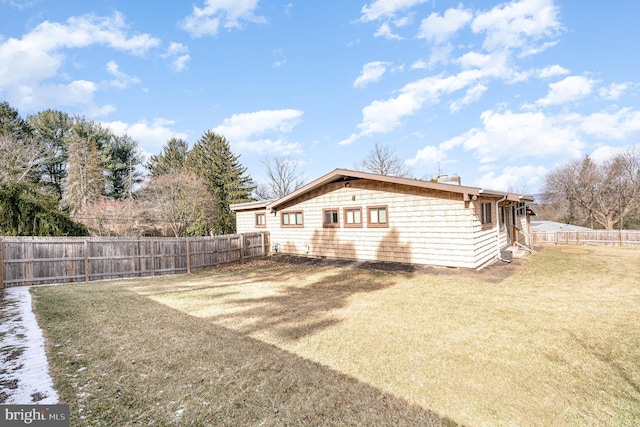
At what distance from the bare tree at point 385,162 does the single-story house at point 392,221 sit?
22.1m

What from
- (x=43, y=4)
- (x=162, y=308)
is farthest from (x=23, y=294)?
(x=43, y=4)

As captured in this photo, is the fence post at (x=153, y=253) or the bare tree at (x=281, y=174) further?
the bare tree at (x=281, y=174)

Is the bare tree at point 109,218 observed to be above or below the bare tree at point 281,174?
below

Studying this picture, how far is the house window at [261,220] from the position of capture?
56.1ft

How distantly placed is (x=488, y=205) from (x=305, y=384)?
38.3 feet

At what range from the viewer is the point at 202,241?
12891 millimetres

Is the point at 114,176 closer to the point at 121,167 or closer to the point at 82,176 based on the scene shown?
the point at 121,167

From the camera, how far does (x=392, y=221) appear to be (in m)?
12.0

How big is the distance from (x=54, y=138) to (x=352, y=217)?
118 ft

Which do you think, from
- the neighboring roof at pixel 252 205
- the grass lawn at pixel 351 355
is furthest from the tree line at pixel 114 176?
the grass lawn at pixel 351 355

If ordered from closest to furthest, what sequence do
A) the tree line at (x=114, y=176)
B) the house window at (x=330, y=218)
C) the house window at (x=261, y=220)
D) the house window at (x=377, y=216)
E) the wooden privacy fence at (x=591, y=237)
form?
1. the house window at (x=377, y=216)
2. the house window at (x=330, y=218)
3. the house window at (x=261, y=220)
4. the wooden privacy fence at (x=591, y=237)
5. the tree line at (x=114, y=176)

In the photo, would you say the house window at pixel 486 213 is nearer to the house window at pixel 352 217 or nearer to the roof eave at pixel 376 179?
the roof eave at pixel 376 179

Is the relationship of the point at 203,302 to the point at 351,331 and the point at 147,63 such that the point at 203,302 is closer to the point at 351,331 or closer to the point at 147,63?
the point at 351,331

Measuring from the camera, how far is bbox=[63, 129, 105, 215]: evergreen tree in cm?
2595
